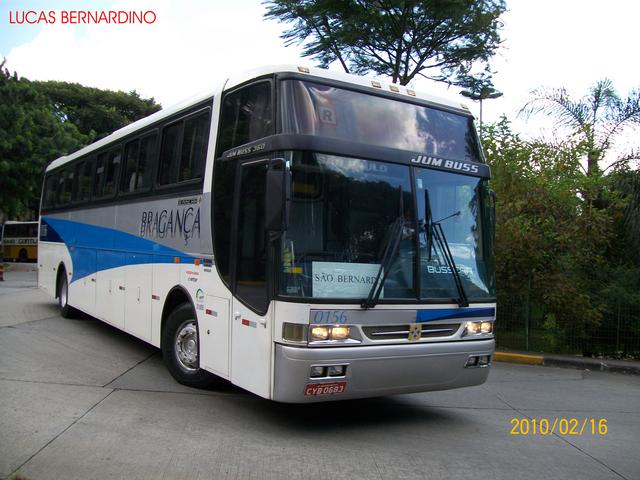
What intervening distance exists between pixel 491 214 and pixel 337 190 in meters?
1.97

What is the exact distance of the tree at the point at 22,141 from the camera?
23.5 m

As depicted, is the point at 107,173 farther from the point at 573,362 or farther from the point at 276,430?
the point at 573,362

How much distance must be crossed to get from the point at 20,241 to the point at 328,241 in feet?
115

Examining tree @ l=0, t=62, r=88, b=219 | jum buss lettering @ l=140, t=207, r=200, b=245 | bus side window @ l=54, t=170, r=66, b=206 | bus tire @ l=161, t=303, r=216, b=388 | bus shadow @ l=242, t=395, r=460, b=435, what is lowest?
bus shadow @ l=242, t=395, r=460, b=435

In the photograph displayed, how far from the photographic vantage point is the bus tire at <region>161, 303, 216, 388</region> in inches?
270

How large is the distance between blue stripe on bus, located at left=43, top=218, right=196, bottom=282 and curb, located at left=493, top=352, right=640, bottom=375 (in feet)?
21.1

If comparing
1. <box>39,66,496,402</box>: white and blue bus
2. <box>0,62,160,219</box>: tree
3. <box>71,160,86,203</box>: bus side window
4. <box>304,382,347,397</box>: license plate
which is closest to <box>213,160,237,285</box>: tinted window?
<box>39,66,496,402</box>: white and blue bus

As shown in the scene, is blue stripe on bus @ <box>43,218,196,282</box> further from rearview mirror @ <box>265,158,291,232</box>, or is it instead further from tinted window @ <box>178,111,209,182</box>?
rearview mirror @ <box>265,158,291,232</box>

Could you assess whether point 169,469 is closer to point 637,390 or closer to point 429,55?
point 637,390

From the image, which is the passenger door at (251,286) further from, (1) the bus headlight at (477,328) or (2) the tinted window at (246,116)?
(1) the bus headlight at (477,328)

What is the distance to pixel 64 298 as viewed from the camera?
12.4m

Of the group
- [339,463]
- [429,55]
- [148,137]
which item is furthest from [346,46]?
[339,463]

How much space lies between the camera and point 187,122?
7.29 m

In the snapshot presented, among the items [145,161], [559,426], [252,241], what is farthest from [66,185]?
[559,426]
